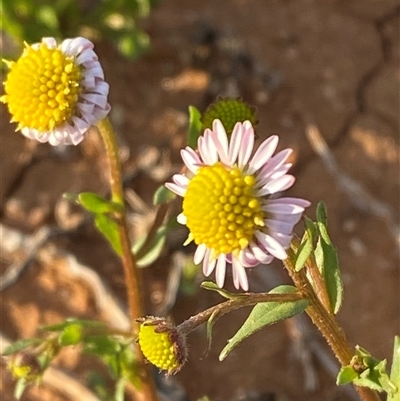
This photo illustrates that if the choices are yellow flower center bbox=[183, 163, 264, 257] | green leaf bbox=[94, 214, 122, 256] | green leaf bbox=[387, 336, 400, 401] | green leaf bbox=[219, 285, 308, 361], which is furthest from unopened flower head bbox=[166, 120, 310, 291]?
green leaf bbox=[94, 214, 122, 256]

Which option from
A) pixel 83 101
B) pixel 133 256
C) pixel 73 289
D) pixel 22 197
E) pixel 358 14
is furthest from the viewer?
pixel 358 14

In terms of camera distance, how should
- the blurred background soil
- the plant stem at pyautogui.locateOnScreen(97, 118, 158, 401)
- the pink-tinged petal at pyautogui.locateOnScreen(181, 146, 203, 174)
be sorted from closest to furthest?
the pink-tinged petal at pyautogui.locateOnScreen(181, 146, 203, 174) < the plant stem at pyautogui.locateOnScreen(97, 118, 158, 401) < the blurred background soil

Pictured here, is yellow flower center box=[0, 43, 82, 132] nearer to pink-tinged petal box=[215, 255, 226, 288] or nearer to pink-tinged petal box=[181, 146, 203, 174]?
pink-tinged petal box=[181, 146, 203, 174]

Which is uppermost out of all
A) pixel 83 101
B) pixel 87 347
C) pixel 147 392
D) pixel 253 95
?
pixel 253 95

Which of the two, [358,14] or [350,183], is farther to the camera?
[358,14]

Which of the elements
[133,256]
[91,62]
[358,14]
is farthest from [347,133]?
[91,62]

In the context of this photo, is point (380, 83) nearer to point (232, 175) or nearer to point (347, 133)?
point (347, 133)

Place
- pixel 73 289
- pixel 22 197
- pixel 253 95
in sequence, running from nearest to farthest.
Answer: pixel 73 289 < pixel 22 197 < pixel 253 95

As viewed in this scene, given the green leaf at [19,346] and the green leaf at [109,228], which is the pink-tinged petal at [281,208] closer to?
the green leaf at [109,228]
